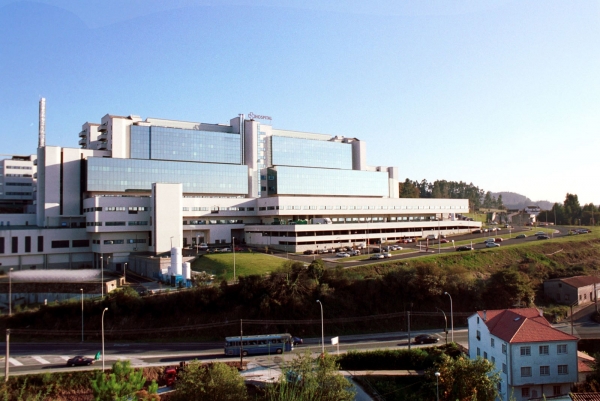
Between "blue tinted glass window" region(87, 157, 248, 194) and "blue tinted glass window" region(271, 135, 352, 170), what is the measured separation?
8023 millimetres

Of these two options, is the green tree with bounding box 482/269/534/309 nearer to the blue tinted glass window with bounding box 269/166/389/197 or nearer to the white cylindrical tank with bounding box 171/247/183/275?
the white cylindrical tank with bounding box 171/247/183/275

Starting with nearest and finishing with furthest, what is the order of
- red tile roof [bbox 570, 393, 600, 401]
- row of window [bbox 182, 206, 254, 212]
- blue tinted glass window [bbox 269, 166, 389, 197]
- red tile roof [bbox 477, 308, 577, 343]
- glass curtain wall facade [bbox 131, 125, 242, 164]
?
red tile roof [bbox 570, 393, 600, 401] → red tile roof [bbox 477, 308, 577, 343] → row of window [bbox 182, 206, 254, 212] → glass curtain wall facade [bbox 131, 125, 242, 164] → blue tinted glass window [bbox 269, 166, 389, 197]

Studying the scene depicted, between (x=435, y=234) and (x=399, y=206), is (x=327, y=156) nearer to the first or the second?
(x=399, y=206)

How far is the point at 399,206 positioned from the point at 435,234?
286 inches

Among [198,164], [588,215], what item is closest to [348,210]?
[198,164]

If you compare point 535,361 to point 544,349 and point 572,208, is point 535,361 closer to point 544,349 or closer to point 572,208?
point 544,349

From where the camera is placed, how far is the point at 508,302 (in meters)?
40.3

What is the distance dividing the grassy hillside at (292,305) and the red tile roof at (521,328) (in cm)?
Result: 934

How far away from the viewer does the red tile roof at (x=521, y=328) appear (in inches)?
1011

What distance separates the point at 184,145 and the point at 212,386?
181 feet

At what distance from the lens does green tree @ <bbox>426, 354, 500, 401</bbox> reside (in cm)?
2091

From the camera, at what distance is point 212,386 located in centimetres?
1823

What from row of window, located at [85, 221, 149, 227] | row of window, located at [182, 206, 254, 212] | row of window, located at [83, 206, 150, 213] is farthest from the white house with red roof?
row of window, located at [182, 206, 254, 212]

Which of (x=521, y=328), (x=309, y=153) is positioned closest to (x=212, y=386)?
(x=521, y=328)
